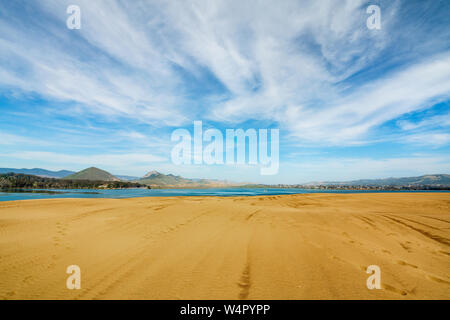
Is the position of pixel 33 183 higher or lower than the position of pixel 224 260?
lower

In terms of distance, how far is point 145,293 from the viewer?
9.63ft

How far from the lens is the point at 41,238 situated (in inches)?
227

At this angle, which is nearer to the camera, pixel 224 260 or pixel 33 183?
pixel 224 260

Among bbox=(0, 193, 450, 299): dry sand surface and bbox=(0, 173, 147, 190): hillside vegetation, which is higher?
bbox=(0, 193, 450, 299): dry sand surface

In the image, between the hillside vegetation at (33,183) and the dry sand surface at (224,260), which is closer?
the dry sand surface at (224,260)

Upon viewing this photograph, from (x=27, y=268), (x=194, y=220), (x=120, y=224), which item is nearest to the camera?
(x=27, y=268)

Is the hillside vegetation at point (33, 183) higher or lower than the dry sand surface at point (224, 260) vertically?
lower

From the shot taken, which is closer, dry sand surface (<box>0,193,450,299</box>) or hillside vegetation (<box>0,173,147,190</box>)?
dry sand surface (<box>0,193,450,299</box>)
